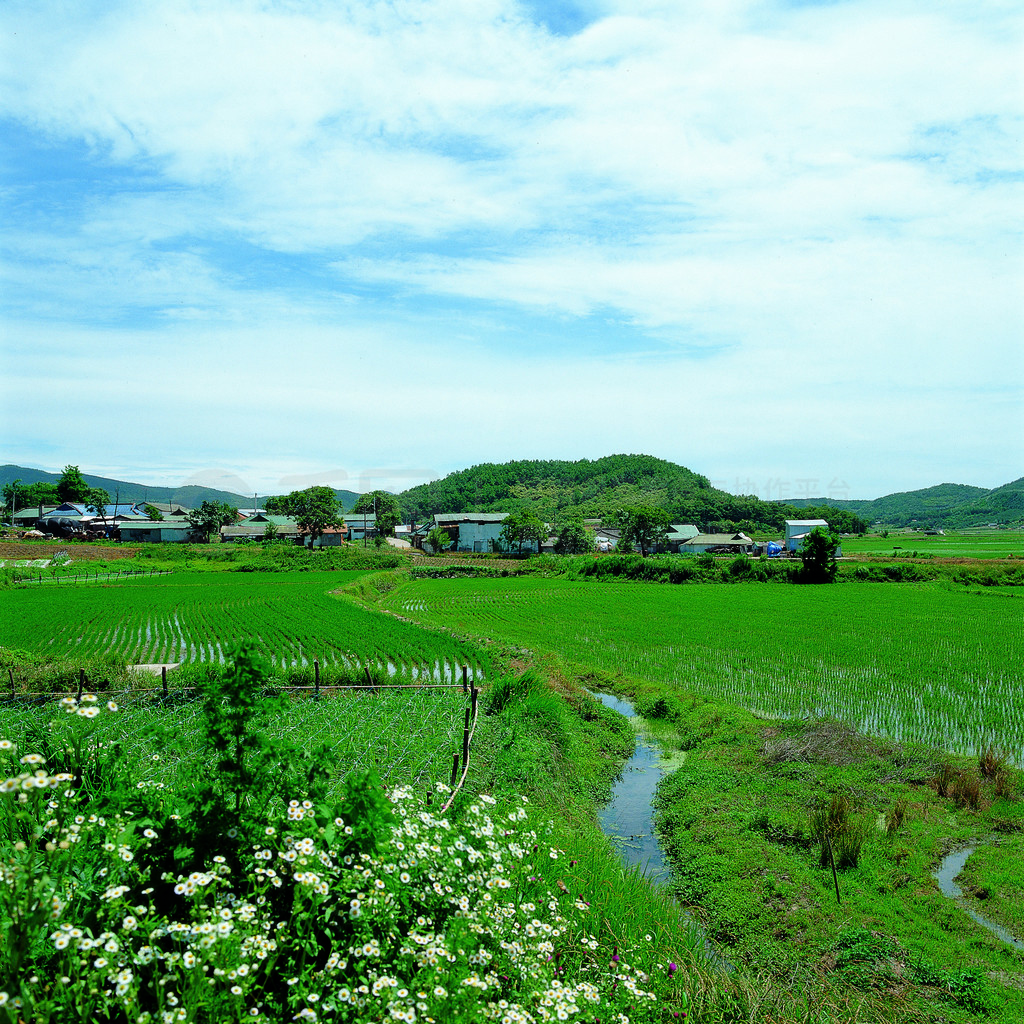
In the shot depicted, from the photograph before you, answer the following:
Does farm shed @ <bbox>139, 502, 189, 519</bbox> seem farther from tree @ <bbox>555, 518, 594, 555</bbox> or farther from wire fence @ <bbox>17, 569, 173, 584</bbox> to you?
tree @ <bbox>555, 518, 594, 555</bbox>

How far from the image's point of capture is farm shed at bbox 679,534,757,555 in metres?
78.4

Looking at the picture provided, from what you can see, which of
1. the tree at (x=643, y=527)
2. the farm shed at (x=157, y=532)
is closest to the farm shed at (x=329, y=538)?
the farm shed at (x=157, y=532)

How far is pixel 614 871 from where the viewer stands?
22.8ft

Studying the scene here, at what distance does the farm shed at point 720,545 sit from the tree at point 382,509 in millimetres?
47312

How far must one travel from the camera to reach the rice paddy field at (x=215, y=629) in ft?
65.9

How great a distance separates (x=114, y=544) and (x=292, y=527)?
88.2ft

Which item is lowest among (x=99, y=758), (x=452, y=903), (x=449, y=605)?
(x=449, y=605)

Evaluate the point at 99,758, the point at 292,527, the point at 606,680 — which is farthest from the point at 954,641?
the point at 292,527

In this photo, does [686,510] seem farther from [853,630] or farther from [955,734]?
[955,734]

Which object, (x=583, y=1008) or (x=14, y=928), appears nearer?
(x=14, y=928)

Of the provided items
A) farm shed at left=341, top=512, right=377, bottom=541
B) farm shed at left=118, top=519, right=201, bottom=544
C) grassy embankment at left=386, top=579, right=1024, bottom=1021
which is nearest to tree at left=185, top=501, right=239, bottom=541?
farm shed at left=118, top=519, right=201, bottom=544

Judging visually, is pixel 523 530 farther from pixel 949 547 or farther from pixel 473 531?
pixel 949 547

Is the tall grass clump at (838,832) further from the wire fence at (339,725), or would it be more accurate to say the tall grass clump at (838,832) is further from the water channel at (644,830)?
the wire fence at (339,725)

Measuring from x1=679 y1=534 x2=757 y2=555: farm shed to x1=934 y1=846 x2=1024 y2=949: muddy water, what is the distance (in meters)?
71.5
